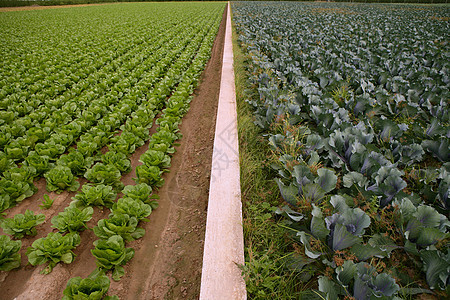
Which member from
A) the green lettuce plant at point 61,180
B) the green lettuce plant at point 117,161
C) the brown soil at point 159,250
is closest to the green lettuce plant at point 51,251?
the brown soil at point 159,250

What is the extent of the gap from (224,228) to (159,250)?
28.0 inches

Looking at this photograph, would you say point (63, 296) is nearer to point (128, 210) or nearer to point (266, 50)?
point (128, 210)

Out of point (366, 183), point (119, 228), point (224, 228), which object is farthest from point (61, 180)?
point (366, 183)

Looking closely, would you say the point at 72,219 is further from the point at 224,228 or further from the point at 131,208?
A: the point at 224,228

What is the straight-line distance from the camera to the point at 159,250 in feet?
7.99

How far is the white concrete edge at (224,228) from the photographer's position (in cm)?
188

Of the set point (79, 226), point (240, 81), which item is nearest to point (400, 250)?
point (79, 226)

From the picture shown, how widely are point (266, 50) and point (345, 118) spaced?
571cm

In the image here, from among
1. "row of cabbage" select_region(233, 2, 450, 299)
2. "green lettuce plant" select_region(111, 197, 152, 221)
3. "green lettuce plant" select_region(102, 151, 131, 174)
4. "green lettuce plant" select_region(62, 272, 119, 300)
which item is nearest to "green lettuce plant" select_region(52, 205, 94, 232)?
"green lettuce plant" select_region(111, 197, 152, 221)

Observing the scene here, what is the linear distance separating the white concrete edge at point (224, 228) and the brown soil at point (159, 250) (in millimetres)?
251

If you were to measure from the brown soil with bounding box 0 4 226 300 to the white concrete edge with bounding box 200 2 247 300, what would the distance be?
0.82ft

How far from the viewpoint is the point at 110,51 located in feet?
29.2

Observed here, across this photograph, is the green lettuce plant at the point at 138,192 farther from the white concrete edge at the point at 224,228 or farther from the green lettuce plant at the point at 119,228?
the white concrete edge at the point at 224,228

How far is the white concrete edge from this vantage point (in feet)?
6.16
